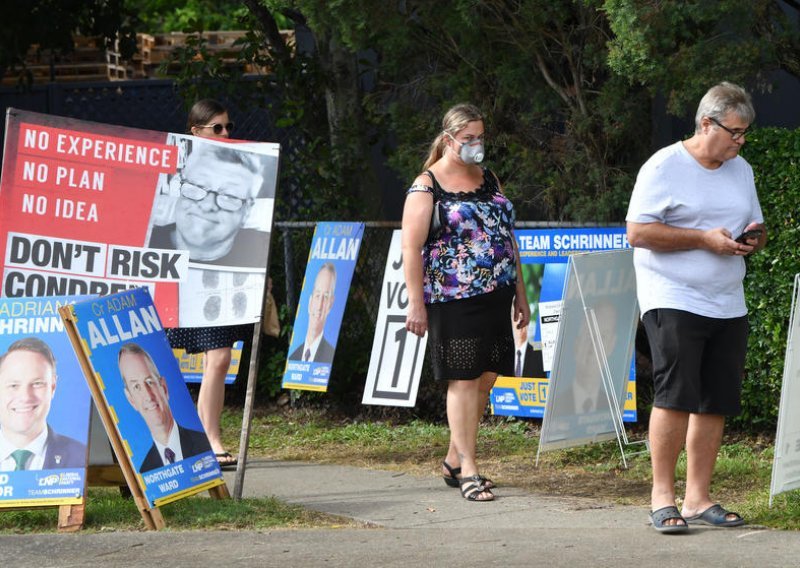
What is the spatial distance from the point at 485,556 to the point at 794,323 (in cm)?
173

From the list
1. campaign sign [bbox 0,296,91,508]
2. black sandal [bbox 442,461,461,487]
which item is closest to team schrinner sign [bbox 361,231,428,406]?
black sandal [bbox 442,461,461,487]

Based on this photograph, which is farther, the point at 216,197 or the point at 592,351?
the point at 592,351

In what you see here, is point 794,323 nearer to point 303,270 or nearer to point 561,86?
point 561,86

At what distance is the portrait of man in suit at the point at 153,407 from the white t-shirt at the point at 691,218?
2.21 metres

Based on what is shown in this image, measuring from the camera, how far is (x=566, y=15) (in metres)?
8.18

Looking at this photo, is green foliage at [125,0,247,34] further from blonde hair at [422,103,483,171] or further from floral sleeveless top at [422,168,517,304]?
floral sleeveless top at [422,168,517,304]

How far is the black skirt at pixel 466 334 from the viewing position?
641 cm

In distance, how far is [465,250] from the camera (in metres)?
6.38

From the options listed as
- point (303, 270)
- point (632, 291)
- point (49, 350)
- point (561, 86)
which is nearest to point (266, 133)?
point (303, 270)

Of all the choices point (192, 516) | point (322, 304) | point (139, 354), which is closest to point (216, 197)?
point (139, 354)

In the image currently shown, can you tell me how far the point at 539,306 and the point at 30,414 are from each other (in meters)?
3.42

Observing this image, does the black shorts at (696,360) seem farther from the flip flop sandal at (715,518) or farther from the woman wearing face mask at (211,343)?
the woman wearing face mask at (211,343)

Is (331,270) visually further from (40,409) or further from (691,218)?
(691,218)

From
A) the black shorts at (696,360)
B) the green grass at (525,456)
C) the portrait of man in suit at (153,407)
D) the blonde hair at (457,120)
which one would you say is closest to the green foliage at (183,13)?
the green grass at (525,456)
